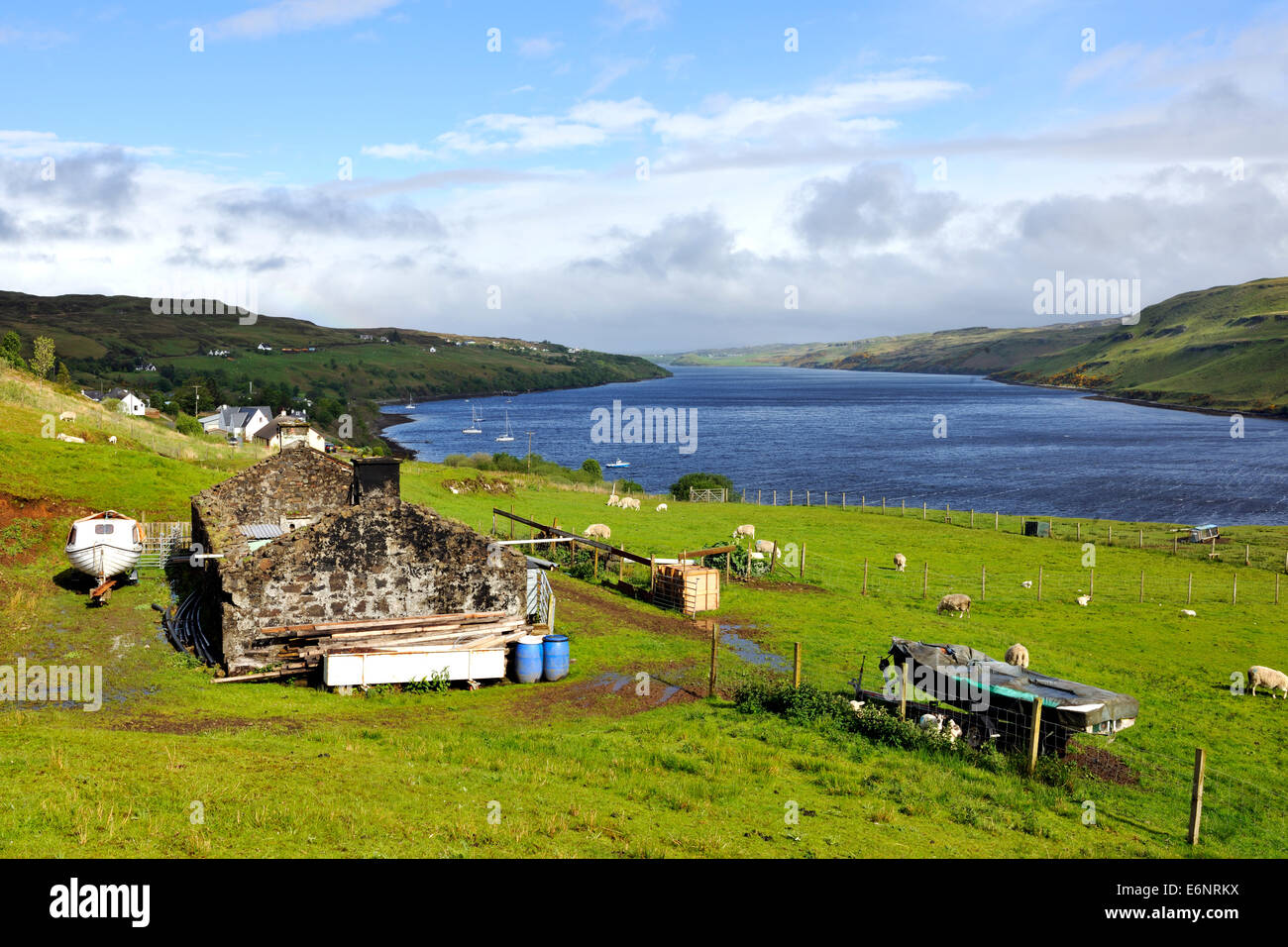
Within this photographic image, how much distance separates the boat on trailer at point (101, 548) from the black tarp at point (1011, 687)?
2528cm

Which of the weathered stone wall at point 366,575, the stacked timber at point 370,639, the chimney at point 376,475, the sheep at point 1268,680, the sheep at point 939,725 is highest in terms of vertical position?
the chimney at point 376,475

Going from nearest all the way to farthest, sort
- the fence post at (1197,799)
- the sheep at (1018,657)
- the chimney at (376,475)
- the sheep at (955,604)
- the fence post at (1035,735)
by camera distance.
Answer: the fence post at (1197,799) < the fence post at (1035,735) < the sheep at (1018,657) < the chimney at (376,475) < the sheep at (955,604)

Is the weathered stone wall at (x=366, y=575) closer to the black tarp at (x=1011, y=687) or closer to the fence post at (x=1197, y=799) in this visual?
the black tarp at (x=1011, y=687)

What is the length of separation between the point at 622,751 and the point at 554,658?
6628 millimetres

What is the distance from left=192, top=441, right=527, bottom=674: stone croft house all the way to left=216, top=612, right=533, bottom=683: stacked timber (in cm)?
31

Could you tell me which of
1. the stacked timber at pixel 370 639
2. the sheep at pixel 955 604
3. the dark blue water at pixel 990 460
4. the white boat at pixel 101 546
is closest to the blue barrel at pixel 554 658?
the stacked timber at pixel 370 639

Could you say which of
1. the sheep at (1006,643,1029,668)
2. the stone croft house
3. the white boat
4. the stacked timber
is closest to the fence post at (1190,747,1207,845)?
the sheep at (1006,643,1029,668)

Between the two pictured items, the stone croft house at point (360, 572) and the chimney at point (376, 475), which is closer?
the stone croft house at point (360, 572)

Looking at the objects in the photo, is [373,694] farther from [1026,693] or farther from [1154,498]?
[1154,498]

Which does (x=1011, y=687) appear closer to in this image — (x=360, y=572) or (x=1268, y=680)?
(x=1268, y=680)

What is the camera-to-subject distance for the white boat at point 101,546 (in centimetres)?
2808

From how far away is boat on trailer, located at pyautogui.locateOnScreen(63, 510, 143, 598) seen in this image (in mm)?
28062

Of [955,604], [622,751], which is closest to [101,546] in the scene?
[622,751]
